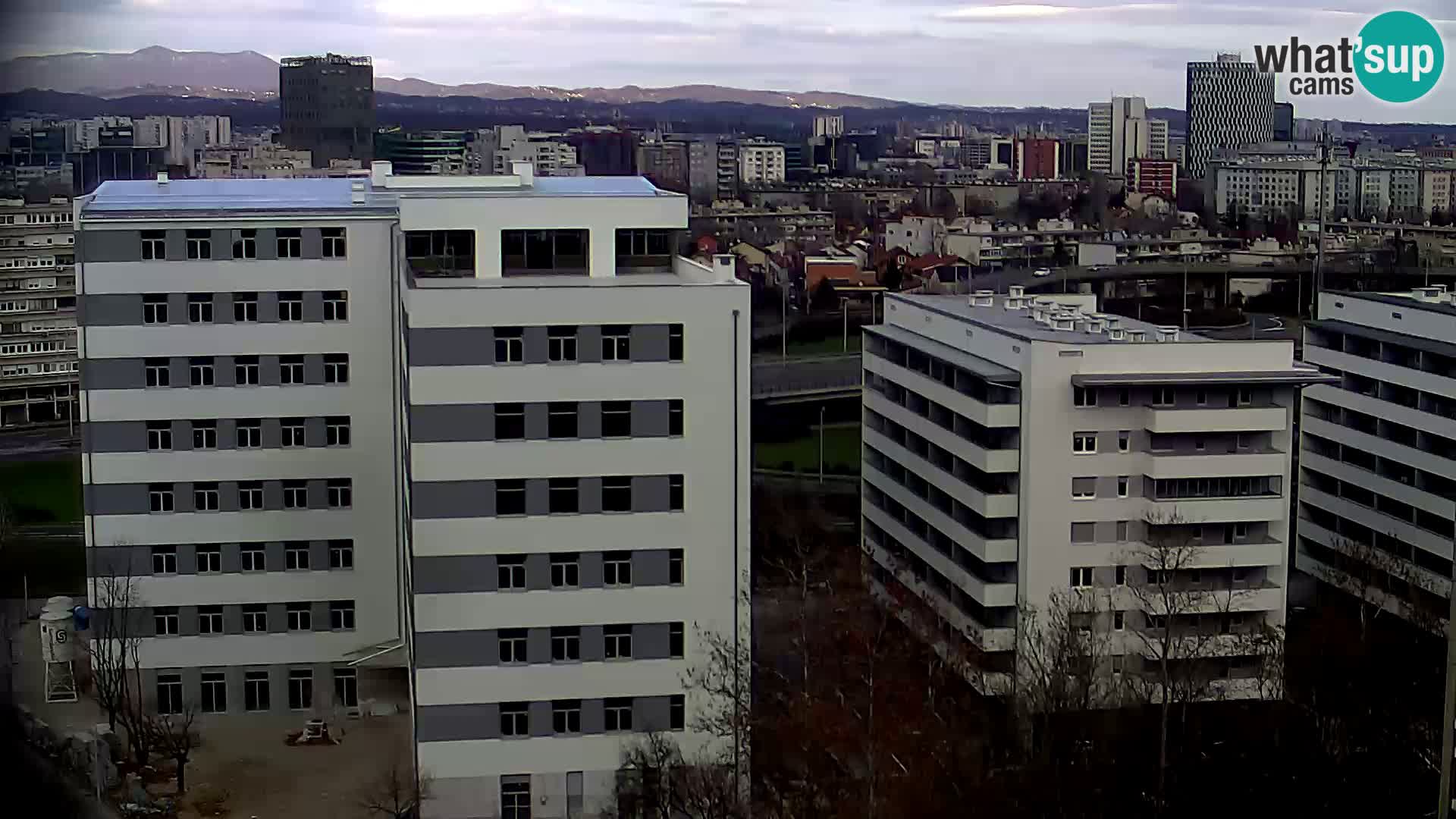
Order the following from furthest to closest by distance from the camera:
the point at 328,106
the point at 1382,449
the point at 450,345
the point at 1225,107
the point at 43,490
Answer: the point at 1225,107 → the point at 328,106 → the point at 43,490 → the point at 1382,449 → the point at 450,345

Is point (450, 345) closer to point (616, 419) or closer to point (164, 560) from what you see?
point (616, 419)

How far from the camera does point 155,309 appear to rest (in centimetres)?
525

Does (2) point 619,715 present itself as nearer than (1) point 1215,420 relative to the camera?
Yes

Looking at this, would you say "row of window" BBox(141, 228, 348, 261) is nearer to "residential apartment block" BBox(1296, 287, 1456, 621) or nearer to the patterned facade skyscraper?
"residential apartment block" BBox(1296, 287, 1456, 621)

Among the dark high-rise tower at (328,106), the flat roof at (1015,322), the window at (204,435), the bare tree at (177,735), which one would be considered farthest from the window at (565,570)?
the dark high-rise tower at (328,106)

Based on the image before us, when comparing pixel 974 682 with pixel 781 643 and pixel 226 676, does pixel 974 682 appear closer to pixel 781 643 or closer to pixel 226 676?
pixel 781 643

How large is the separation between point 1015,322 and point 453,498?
2.62 metres

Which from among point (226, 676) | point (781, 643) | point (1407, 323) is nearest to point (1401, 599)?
point (1407, 323)

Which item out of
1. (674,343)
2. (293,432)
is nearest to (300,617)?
(293,432)

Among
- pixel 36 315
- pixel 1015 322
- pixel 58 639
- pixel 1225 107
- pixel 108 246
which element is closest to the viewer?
pixel 108 246

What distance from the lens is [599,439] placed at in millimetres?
4188

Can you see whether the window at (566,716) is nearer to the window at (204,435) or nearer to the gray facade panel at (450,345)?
the gray facade panel at (450,345)

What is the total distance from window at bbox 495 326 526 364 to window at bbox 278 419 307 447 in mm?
1371

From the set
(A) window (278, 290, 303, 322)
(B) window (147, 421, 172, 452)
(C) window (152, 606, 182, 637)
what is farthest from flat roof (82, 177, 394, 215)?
(C) window (152, 606, 182, 637)
